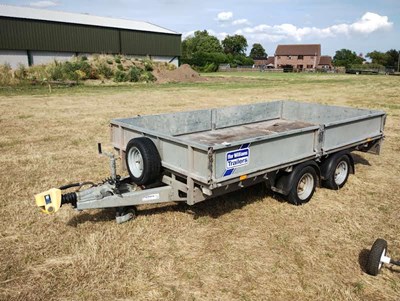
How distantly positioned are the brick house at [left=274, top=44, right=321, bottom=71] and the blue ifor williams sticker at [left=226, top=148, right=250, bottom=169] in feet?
315

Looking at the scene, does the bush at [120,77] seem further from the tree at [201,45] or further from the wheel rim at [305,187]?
the tree at [201,45]

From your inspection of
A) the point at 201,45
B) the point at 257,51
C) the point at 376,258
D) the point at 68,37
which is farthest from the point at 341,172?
the point at 257,51

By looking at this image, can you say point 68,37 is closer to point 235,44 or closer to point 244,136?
point 244,136

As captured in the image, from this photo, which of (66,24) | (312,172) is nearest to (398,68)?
(66,24)

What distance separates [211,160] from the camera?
3834 mm

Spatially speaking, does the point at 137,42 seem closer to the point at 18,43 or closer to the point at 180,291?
the point at 18,43

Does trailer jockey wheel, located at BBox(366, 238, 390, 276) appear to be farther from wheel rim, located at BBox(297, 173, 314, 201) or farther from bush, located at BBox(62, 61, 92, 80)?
bush, located at BBox(62, 61, 92, 80)

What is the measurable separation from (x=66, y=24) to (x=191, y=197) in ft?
123

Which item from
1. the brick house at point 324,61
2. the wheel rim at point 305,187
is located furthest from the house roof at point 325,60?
the wheel rim at point 305,187

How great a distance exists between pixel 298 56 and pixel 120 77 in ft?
266

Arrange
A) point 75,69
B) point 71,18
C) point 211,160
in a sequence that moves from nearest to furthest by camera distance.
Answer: point 211,160 < point 75,69 < point 71,18

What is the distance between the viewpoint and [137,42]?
1661 inches

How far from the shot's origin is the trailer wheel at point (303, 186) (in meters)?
5.08

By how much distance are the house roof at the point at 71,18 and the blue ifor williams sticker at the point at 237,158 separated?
118 ft
